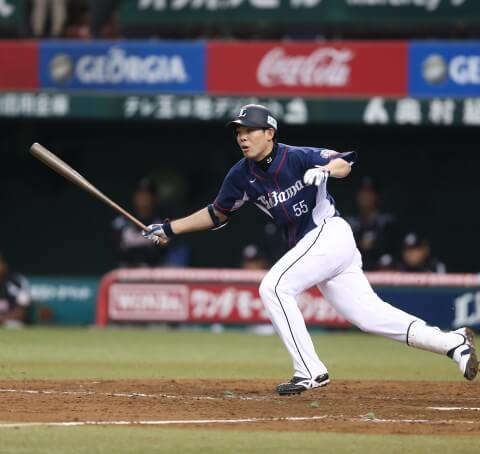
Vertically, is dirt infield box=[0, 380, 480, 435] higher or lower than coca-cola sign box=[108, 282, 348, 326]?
lower

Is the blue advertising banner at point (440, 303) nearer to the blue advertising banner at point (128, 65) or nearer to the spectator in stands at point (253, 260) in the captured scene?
the spectator in stands at point (253, 260)

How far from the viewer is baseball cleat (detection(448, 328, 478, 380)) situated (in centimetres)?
714

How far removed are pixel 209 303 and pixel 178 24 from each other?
313cm

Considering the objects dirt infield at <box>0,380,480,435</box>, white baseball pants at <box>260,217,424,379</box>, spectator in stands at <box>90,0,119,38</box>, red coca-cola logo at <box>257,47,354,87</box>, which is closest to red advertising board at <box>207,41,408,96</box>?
red coca-cola logo at <box>257,47,354,87</box>

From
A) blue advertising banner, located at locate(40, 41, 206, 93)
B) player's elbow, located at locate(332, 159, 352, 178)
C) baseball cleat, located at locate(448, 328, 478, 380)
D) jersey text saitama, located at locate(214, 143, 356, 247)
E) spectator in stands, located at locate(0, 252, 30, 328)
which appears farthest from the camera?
blue advertising banner, located at locate(40, 41, 206, 93)

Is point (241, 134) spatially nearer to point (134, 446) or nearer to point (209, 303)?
point (134, 446)

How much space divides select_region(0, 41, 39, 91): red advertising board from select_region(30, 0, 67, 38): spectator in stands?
1.28ft

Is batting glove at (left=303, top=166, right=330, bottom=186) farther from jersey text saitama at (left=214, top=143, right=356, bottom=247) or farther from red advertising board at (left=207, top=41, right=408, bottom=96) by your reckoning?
red advertising board at (left=207, top=41, right=408, bottom=96)

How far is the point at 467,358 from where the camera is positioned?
7188 mm

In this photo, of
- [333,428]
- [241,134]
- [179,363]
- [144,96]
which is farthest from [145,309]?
[333,428]

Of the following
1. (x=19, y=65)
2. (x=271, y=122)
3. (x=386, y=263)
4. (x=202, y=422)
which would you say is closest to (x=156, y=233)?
(x=271, y=122)

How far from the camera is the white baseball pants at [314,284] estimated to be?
736 cm

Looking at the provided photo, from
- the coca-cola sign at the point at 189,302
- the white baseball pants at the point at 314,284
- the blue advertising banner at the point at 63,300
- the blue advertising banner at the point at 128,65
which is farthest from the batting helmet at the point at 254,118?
the blue advertising banner at the point at 63,300

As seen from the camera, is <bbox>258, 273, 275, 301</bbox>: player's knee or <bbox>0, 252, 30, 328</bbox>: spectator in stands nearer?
<bbox>258, 273, 275, 301</bbox>: player's knee
